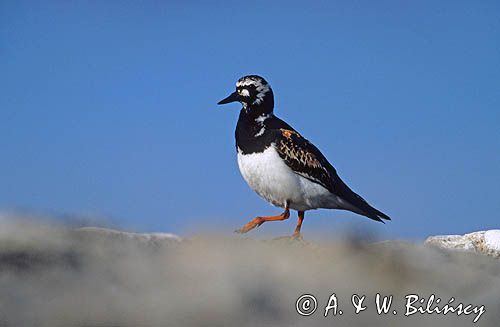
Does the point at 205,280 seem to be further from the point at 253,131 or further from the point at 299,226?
the point at 253,131

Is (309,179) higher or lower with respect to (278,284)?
higher

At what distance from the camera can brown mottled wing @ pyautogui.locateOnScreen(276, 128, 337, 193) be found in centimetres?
961

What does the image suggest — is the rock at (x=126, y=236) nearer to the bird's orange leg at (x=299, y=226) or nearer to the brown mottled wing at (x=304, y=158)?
the bird's orange leg at (x=299, y=226)

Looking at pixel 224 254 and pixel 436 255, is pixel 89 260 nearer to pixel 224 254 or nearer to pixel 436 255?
pixel 224 254

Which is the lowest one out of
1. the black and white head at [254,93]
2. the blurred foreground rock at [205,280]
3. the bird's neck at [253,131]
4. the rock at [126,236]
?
the blurred foreground rock at [205,280]

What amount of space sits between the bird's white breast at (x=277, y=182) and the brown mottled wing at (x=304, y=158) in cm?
8

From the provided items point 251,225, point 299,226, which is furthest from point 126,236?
point 299,226

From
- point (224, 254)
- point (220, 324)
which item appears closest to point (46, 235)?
point (224, 254)

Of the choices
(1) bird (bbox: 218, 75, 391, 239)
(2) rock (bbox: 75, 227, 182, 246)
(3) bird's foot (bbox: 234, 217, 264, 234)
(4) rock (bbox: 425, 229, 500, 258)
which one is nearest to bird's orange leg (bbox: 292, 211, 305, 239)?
(1) bird (bbox: 218, 75, 391, 239)

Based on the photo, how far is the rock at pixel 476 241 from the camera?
1195 centimetres

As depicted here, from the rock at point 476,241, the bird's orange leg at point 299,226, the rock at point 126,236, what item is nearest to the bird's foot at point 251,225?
the bird's orange leg at point 299,226

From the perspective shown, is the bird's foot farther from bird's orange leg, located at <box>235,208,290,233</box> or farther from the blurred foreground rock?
the blurred foreground rock

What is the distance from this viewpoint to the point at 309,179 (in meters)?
9.77

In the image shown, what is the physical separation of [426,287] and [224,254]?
2.05 metres
